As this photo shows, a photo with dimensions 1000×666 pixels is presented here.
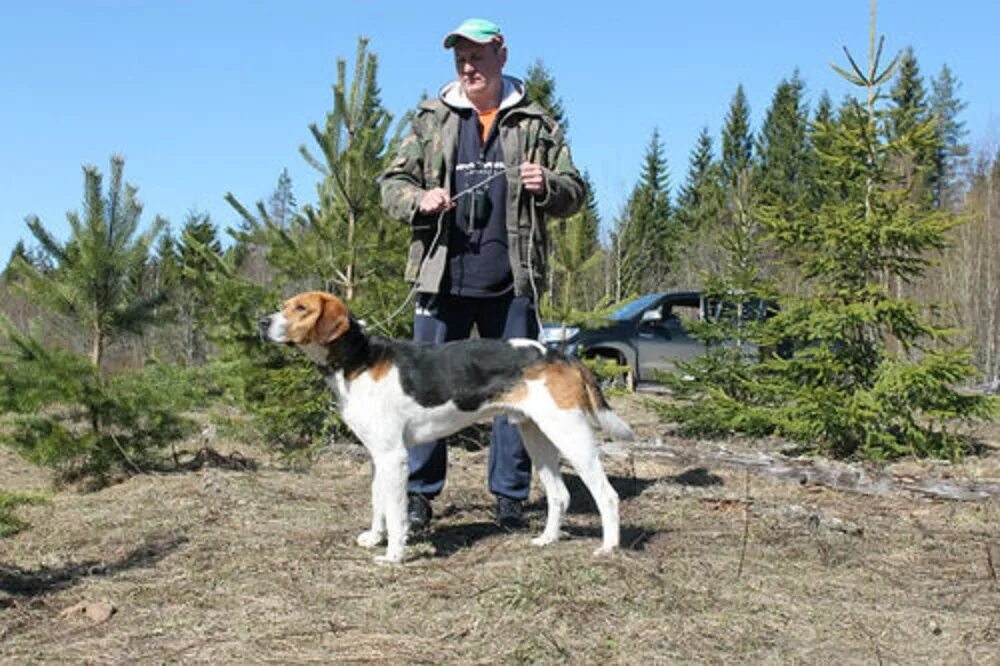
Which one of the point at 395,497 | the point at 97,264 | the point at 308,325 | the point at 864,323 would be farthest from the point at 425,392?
the point at 864,323

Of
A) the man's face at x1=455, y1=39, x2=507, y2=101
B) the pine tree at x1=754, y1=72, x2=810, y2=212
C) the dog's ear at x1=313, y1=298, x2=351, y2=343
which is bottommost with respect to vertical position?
the dog's ear at x1=313, y1=298, x2=351, y2=343

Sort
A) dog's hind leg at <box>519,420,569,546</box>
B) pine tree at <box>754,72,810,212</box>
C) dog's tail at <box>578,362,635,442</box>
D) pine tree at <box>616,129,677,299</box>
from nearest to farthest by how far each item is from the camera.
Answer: dog's tail at <box>578,362,635,442</box>, dog's hind leg at <box>519,420,569,546</box>, pine tree at <box>616,129,677,299</box>, pine tree at <box>754,72,810,212</box>

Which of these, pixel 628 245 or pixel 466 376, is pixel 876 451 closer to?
pixel 466 376

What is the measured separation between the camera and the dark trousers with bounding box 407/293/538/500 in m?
5.70

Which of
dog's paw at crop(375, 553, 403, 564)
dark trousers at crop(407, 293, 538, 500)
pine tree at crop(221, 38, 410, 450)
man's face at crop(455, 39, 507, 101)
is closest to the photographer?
dog's paw at crop(375, 553, 403, 564)

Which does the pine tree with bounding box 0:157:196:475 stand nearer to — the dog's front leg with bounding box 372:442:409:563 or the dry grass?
the dry grass

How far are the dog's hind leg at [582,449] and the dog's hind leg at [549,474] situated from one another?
300 millimetres

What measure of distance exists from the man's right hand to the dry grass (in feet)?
5.70

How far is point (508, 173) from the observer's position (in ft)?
18.3

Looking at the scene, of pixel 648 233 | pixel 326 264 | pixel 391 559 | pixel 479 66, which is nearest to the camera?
pixel 391 559

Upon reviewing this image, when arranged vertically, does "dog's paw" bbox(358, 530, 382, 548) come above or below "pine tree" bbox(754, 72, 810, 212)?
below

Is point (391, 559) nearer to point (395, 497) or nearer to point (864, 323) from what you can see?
point (395, 497)

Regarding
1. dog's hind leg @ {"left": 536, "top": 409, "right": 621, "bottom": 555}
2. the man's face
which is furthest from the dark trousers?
the man's face

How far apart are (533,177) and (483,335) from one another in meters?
1.00
